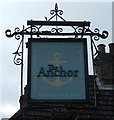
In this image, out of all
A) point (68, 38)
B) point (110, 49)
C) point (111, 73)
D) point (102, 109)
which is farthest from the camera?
point (110, 49)

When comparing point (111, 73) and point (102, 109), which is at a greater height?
point (111, 73)

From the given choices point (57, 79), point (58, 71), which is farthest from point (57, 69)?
point (57, 79)

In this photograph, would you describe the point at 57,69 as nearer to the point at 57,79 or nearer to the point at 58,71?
the point at 58,71

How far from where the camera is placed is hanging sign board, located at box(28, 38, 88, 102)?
5863mm

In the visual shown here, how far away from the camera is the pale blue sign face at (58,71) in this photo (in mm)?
5867

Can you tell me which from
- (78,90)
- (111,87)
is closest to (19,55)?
(78,90)

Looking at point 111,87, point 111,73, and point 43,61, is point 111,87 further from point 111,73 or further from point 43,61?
point 43,61

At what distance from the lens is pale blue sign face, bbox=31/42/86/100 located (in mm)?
5867

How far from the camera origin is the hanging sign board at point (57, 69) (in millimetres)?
5863

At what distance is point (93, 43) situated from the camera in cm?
639

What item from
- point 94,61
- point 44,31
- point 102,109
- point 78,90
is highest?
point 44,31

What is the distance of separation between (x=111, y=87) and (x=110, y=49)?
398 centimetres

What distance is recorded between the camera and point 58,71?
236 inches

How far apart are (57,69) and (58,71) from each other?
0.03 m
